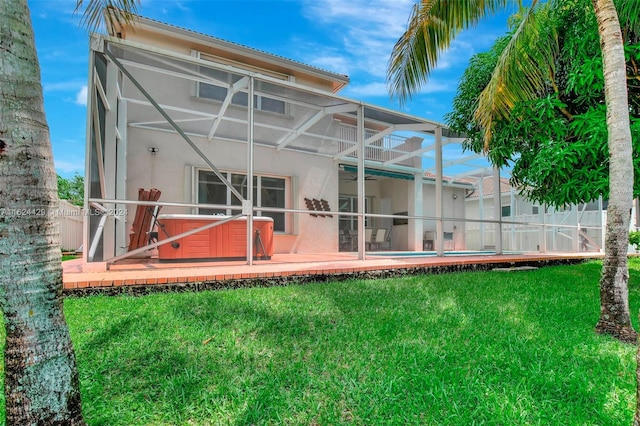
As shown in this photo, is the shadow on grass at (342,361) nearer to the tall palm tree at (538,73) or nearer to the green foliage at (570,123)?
the tall palm tree at (538,73)

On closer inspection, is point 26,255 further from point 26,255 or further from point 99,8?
point 99,8

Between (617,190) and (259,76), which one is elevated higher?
(259,76)

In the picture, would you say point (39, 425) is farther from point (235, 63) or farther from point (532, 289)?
point (235, 63)

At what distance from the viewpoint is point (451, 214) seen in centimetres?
1798

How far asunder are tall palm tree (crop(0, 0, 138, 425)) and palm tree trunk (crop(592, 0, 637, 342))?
5209mm

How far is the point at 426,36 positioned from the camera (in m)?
6.45

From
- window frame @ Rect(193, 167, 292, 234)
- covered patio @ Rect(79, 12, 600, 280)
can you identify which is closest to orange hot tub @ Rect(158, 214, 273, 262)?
covered patio @ Rect(79, 12, 600, 280)

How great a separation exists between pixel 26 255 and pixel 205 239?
5.51 metres

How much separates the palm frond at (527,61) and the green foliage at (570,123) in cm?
16

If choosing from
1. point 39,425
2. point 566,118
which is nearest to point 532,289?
point 566,118

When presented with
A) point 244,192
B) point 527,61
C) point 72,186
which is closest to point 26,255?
point 527,61

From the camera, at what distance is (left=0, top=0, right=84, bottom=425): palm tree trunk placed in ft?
5.32

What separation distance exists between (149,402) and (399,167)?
13.9 m

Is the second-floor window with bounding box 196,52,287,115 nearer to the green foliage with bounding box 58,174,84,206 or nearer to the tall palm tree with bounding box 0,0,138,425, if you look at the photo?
the tall palm tree with bounding box 0,0,138,425
